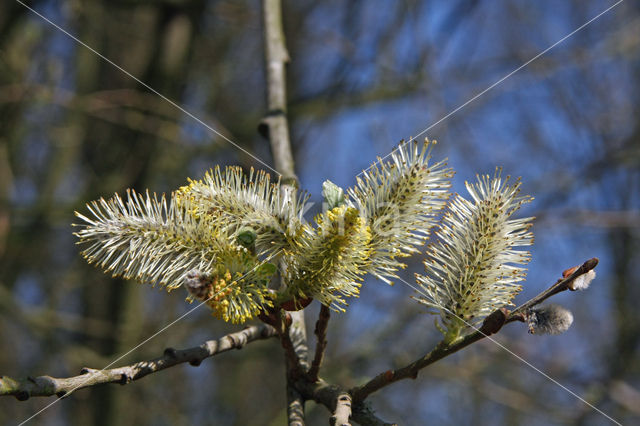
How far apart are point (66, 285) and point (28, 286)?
1.83 m

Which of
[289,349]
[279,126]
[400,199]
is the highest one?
[279,126]

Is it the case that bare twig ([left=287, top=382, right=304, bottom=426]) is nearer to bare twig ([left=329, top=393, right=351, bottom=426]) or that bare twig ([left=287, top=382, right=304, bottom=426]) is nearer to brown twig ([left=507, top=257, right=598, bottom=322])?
bare twig ([left=329, top=393, right=351, bottom=426])

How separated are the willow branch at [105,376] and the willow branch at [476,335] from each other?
353 millimetres

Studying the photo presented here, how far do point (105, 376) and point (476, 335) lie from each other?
0.77 m

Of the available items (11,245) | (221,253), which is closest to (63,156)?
(11,245)

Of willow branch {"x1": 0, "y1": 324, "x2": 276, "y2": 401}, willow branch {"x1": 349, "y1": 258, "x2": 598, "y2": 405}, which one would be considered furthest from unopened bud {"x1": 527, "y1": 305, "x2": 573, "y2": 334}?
willow branch {"x1": 0, "y1": 324, "x2": 276, "y2": 401}

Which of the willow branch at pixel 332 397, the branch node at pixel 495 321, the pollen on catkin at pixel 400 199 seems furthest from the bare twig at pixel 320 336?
the branch node at pixel 495 321

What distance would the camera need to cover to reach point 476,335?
1.26 metres

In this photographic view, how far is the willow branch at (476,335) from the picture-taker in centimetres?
123

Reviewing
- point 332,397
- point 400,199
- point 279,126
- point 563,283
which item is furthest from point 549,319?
point 279,126

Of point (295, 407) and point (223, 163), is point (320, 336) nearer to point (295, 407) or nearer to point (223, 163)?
point (295, 407)

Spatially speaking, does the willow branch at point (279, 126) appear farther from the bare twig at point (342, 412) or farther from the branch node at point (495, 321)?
the branch node at point (495, 321)

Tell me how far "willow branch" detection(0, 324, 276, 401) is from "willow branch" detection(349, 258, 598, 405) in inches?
13.9

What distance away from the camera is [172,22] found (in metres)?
4.81
